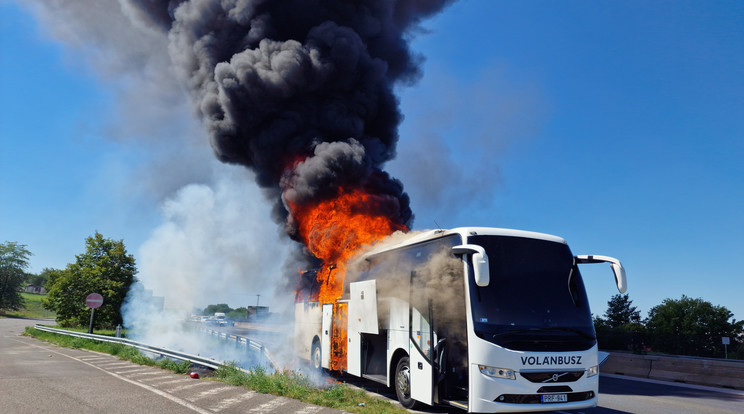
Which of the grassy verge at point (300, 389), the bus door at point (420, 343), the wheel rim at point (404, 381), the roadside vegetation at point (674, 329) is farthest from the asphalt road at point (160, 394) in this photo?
the roadside vegetation at point (674, 329)

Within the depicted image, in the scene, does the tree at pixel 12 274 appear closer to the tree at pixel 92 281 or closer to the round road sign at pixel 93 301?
the tree at pixel 92 281

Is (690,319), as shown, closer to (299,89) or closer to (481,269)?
(299,89)

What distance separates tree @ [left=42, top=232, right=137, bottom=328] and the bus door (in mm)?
29301

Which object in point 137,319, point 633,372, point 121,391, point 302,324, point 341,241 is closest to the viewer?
point 121,391

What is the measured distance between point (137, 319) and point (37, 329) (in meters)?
7.40

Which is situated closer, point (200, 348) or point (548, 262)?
point (548, 262)

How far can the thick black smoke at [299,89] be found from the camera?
19109 mm

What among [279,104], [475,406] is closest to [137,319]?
[279,104]

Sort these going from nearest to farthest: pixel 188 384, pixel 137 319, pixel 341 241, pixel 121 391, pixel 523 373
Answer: pixel 523 373 < pixel 121 391 < pixel 188 384 < pixel 341 241 < pixel 137 319

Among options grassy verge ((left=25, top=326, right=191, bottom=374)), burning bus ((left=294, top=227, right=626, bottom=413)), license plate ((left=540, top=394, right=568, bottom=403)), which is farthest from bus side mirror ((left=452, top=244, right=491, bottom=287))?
grassy verge ((left=25, top=326, right=191, bottom=374))

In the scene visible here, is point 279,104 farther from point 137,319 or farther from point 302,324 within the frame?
point 137,319

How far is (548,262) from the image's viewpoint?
741 cm

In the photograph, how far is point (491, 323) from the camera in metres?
6.58

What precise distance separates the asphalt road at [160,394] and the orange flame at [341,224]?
460 cm
